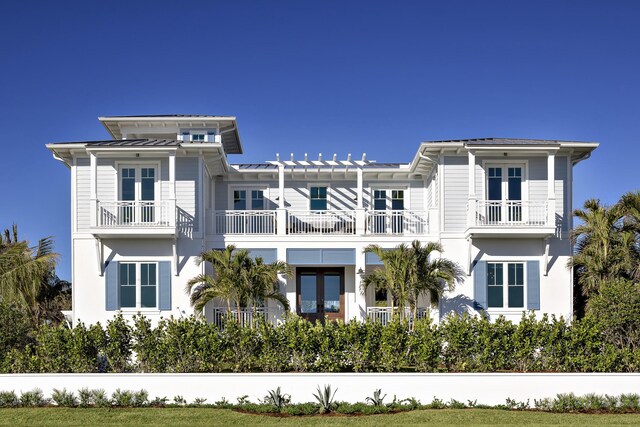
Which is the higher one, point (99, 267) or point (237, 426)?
point (99, 267)

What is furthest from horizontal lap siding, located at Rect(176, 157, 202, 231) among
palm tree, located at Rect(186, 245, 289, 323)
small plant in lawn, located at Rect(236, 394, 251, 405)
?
small plant in lawn, located at Rect(236, 394, 251, 405)

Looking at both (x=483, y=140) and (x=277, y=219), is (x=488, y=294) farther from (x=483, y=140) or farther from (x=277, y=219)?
(x=277, y=219)

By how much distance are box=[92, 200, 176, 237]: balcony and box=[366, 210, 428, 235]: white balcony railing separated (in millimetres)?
6495

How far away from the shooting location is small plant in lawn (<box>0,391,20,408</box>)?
16.2 m

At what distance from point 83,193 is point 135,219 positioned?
2067mm

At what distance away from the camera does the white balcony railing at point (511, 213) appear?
2170 cm

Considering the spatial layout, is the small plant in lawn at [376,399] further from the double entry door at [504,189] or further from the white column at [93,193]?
the white column at [93,193]

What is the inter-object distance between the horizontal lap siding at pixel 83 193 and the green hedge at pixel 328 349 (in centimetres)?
550

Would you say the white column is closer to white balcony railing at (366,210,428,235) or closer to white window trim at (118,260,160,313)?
white window trim at (118,260,160,313)

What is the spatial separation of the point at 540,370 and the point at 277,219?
962 centimetres

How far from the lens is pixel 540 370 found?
57.3 ft

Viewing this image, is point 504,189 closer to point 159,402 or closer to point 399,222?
point 399,222

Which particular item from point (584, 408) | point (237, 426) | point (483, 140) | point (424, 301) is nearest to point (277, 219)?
point (424, 301)

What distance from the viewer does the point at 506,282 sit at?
72.3 ft
